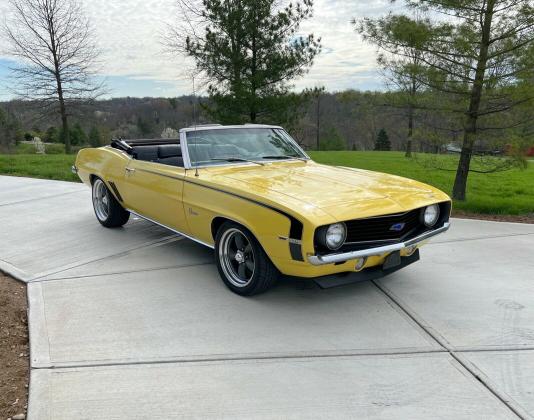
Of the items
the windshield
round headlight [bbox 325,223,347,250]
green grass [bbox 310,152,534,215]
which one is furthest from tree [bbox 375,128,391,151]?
round headlight [bbox 325,223,347,250]

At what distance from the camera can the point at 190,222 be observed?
4230 mm

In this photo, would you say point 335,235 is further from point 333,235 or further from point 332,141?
point 332,141

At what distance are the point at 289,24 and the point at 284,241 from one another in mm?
10588

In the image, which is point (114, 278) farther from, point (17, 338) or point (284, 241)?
point (284, 241)

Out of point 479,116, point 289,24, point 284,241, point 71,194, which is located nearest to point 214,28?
point 289,24

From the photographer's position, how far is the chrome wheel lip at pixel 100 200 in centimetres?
602

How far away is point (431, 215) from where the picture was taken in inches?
149

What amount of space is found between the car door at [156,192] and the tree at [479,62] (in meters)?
4.39

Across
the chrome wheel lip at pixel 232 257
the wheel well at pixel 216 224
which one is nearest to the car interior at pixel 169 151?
the wheel well at pixel 216 224

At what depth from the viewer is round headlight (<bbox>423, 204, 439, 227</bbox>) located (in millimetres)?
3732

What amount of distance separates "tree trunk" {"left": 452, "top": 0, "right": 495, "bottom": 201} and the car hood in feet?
11.5

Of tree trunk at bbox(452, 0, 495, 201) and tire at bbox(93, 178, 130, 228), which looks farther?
tree trunk at bbox(452, 0, 495, 201)

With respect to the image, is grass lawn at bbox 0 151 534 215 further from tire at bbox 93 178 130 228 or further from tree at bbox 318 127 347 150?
tree at bbox 318 127 347 150

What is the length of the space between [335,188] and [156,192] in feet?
6.36
